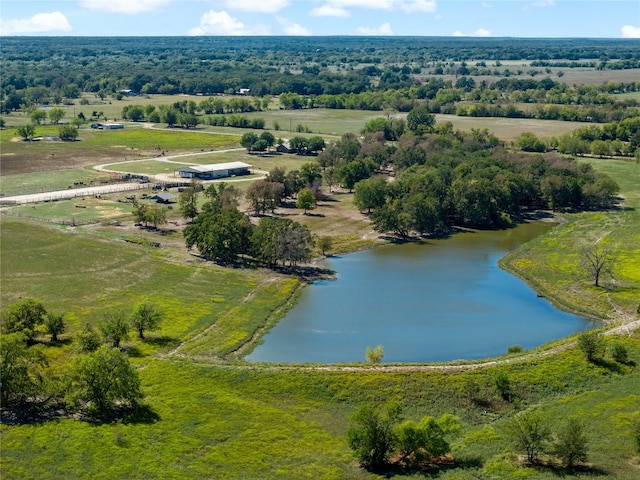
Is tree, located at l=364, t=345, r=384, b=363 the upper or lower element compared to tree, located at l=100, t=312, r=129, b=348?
lower

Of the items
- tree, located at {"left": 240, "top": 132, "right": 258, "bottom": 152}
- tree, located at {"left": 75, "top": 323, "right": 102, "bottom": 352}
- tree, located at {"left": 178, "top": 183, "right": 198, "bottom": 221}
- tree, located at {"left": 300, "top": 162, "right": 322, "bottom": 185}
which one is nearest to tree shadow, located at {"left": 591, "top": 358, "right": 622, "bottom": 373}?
tree, located at {"left": 75, "top": 323, "right": 102, "bottom": 352}

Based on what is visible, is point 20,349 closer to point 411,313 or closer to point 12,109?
point 411,313

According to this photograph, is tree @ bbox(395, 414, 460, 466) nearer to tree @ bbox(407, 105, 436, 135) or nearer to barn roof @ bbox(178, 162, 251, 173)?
barn roof @ bbox(178, 162, 251, 173)

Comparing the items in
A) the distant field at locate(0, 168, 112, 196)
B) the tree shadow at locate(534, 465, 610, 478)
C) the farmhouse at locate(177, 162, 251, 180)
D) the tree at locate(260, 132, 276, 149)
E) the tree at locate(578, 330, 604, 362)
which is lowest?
the tree shadow at locate(534, 465, 610, 478)

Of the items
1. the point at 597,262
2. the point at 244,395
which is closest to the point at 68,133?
the point at 597,262

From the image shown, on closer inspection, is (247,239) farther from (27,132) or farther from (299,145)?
(27,132)

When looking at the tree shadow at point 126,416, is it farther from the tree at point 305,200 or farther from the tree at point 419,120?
the tree at point 419,120

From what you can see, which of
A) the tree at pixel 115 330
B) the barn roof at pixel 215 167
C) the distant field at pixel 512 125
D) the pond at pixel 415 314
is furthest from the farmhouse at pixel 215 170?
the tree at pixel 115 330
